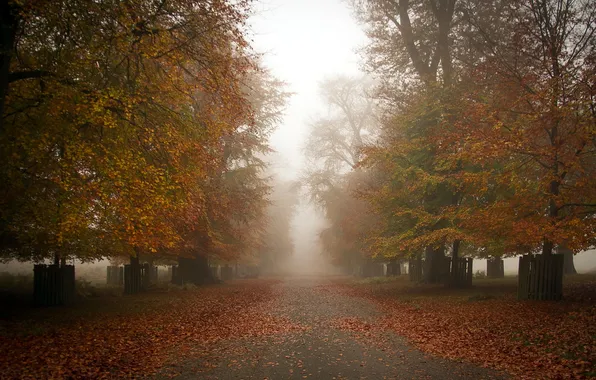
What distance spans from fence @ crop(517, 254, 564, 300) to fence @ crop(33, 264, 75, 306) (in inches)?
630

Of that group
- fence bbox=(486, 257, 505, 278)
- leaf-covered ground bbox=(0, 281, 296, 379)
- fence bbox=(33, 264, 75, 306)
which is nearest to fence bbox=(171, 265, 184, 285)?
leaf-covered ground bbox=(0, 281, 296, 379)

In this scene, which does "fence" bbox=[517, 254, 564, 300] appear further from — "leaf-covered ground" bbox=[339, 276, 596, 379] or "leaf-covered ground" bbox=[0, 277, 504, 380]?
"leaf-covered ground" bbox=[0, 277, 504, 380]

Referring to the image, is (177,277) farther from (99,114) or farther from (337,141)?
(337,141)

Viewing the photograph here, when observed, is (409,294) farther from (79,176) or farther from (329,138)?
(329,138)

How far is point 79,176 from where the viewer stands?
9.34 metres

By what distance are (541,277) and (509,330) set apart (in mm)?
4458

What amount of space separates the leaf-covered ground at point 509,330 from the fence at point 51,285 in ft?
32.8

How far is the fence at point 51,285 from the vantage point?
1288 cm

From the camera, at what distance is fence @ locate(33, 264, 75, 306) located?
507 inches

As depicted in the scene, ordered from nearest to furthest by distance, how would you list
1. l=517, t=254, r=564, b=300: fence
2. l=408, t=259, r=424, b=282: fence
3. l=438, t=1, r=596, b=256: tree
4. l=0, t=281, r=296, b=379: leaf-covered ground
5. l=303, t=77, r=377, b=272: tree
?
l=0, t=281, r=296, b=379: leaf-covered ground → l=438, t=1, r=596, b=256: tree → l=517, t=254, r=564, b=300: fence → l=408, t=259, r=424, b=282: fence → l=303, t=77, r=377, b=272: tree

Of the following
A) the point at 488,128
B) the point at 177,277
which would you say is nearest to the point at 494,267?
the point at 488,128

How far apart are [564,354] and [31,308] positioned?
49.4 ft

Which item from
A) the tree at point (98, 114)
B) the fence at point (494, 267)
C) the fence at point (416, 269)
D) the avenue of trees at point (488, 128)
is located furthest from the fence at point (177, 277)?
the fence at point (494, 267)

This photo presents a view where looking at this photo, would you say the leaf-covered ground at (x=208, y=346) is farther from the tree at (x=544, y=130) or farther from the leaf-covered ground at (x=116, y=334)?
the tree at (x=544, y=130)
